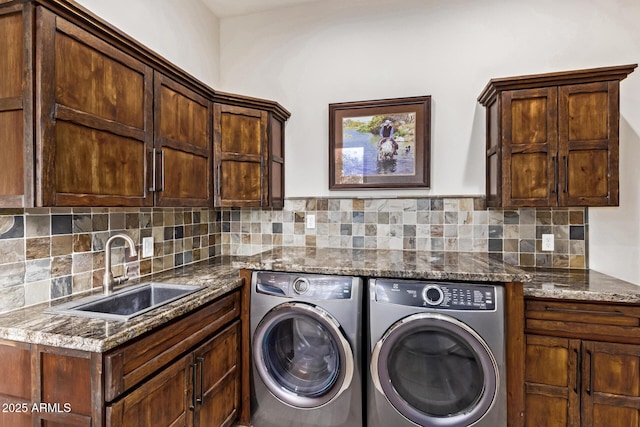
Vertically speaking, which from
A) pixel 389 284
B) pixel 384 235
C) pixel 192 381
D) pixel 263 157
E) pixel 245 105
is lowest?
pixel 192 381

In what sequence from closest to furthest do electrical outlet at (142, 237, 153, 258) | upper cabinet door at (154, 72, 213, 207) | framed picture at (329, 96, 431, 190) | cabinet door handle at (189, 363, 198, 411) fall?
cabinet door handle at (189, 363, 198, 411) < upper cabinet door at (154, 72, 213, 207) < electrical outlet at (142, 237, 153, 258) < framed picture at (329, 96, 431, 190)

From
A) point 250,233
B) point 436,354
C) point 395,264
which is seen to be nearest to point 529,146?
point 395,264

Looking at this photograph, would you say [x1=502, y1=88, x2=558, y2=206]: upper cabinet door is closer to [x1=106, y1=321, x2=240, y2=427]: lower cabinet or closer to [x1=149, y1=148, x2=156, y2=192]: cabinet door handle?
[x1=106, y1=321, x2=240, y2=427]: lower cabinet

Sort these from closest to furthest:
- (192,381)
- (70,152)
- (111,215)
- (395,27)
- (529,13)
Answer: (70,152) → (192,381) → (111,215) → (529,13) → (395,27)

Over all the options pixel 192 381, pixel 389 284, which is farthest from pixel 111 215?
pixel 389 284

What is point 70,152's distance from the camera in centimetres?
132

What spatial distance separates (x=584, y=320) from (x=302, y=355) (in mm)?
1534

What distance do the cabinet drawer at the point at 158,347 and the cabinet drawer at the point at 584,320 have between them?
5.54 feet

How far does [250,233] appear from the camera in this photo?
9.50ft

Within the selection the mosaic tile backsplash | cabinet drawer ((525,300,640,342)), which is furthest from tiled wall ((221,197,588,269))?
cabinet drawer ((525,300,640,342))

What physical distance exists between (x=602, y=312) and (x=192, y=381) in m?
2.09

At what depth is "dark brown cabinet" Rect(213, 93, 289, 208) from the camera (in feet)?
7.73

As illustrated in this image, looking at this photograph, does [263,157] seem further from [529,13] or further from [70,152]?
[529,13]

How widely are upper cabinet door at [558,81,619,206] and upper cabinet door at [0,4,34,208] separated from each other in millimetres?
2632
